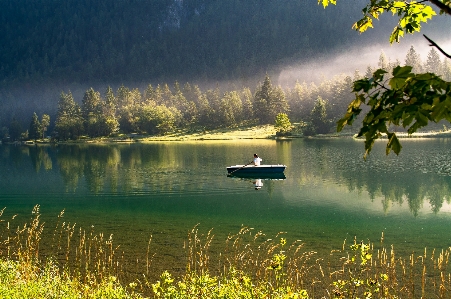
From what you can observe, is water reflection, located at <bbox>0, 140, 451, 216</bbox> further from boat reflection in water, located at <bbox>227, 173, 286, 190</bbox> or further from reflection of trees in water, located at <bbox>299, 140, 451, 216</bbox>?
boat reflection in water, located at <bbox>227, 173, 286, 190</bbox>

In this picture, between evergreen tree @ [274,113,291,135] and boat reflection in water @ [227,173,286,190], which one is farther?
evergreen tree @ [274,113,291,135]

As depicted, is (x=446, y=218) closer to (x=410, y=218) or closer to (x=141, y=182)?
(x=410, y=218)

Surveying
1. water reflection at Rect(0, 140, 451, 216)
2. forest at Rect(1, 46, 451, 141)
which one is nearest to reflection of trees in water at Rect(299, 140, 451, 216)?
water reflection at Rect(0, 140, 451, 216)

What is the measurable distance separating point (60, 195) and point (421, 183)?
107 ft

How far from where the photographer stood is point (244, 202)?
32.7m

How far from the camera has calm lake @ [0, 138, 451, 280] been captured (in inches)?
868

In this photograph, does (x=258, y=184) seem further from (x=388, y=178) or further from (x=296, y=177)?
(x=388, y=178)

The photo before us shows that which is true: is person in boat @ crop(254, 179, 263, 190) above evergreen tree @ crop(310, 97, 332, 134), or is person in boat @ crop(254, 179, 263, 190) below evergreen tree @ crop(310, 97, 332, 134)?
below

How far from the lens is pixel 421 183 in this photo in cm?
3912

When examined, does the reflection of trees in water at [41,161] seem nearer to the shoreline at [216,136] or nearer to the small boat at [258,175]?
the small boat at [258,175]

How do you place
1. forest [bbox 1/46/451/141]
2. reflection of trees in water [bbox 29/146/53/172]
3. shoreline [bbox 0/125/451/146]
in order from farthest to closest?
1. forest [bbox 1/46/451/141]
2. shoreline [bbox 0/125/451/146]
3. reflection of trees in water [bbox 29/146/53/172]

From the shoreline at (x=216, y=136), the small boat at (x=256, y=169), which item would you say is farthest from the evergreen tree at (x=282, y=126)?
Result: the small boat at (x=256, y=169)

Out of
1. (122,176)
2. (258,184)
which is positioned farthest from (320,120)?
(258,184)

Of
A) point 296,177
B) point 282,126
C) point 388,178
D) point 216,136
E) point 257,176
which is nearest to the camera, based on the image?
point 388,178
